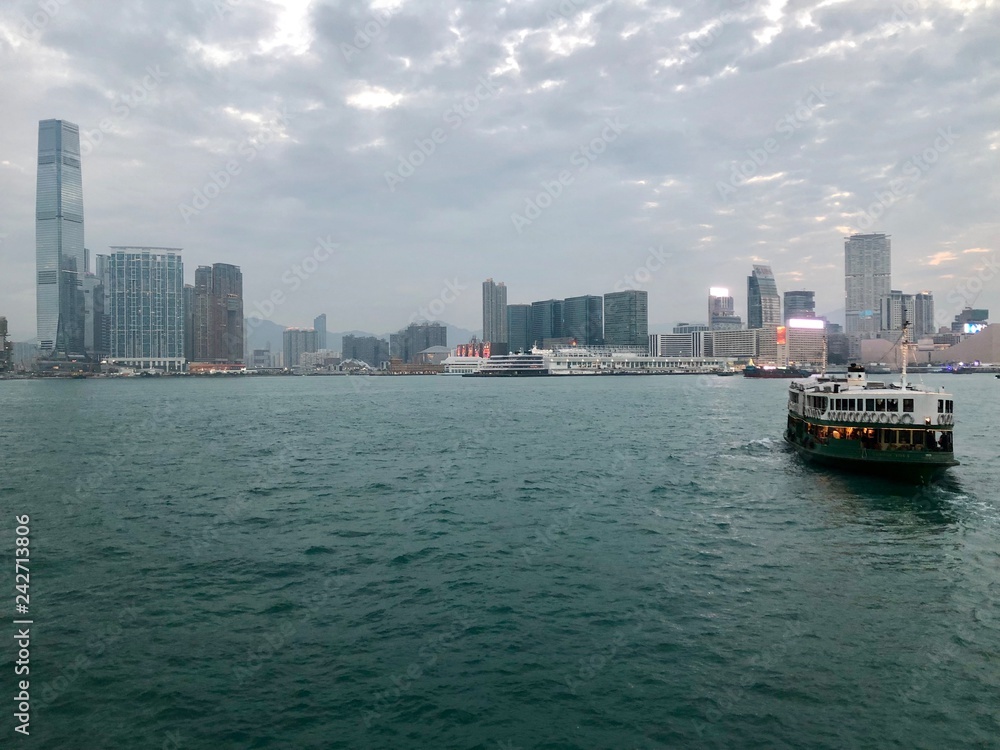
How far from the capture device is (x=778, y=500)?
104 feet

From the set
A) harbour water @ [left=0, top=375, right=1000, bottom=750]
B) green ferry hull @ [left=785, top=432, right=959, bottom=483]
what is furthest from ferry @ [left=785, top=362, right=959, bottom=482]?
harbour water @ [left=0, top=375, right=1000, bottom=750]

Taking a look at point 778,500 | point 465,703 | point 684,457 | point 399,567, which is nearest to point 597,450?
point 684,457

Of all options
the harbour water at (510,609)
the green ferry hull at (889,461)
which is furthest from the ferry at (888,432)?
the harbour water at (510,609)

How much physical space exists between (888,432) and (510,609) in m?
29.3

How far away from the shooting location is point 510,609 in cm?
1788

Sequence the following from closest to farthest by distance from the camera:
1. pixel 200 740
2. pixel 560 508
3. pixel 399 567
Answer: pixel 200 740
pixel 399 567
pixel 560 508

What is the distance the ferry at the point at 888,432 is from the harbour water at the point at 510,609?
145cm

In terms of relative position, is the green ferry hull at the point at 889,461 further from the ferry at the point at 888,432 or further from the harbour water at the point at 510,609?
the harbour water at the point at 510,609

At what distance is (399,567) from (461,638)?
6.04 m

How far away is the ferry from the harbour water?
1.45 metres

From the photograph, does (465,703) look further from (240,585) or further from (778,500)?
(778,500)

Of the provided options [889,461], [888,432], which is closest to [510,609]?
[889,461]

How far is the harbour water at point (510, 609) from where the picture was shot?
1243 centimetres

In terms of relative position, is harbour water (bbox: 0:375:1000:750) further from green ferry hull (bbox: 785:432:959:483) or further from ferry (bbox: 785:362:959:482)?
ferry (bbox: 785:362:959:482)
